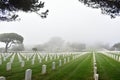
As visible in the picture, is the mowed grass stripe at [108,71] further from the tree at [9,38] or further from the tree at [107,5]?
the tree at [9,38]

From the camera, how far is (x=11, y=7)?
78.3 feet

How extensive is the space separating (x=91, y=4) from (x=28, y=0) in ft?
17.3

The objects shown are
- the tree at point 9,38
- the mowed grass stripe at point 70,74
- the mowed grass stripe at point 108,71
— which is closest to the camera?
the mowed grass stripe at point 70,74

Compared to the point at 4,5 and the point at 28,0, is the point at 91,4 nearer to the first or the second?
the point at 28,0

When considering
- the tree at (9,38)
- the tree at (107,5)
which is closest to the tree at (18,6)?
the tree at (107,5)

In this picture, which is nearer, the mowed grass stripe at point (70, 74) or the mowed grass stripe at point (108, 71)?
the mowed grass stripe at point (70, 74)

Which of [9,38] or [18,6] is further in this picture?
[9,38]

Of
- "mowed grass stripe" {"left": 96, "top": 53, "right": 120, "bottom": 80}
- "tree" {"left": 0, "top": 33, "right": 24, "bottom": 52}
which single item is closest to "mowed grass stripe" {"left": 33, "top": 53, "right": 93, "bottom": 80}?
"mowed grass stripe" {"left": 96, "top": 53, "right": 120, "bottom": 80}

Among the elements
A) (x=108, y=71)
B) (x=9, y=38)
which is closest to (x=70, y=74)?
(x=108, y=71)

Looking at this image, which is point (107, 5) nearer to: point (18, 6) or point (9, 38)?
point (18, 6)

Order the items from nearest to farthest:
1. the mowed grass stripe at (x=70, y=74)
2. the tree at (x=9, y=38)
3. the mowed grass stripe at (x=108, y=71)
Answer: the mowed grass stripe at (x=70, y=74)
the mowed grass stripe at (x=108, y=71)
the tree at (x=9, y=38)

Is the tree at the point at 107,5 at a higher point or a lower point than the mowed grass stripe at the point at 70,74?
higher

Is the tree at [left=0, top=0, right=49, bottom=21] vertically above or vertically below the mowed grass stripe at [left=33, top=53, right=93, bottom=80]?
above

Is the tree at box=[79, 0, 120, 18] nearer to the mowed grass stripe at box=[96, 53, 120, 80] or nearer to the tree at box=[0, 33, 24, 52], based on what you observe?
the mowed grass stripe at box=[96, 53, 120, 80]
